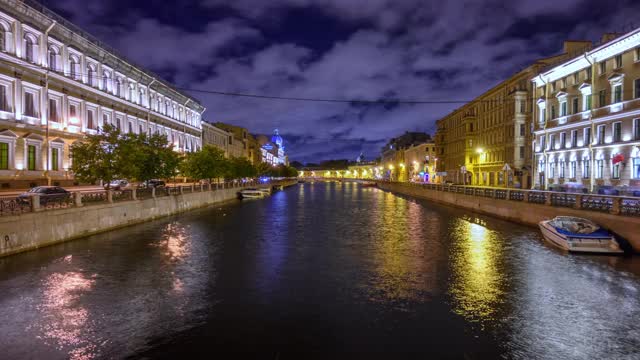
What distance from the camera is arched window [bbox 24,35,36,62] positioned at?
3766 centimetres

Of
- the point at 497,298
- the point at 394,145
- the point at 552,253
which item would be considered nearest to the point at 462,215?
the point at 552,253

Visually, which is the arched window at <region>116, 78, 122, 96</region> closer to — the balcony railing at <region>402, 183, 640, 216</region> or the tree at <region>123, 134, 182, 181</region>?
the tree at <region>123, 134, 182, 181</region>

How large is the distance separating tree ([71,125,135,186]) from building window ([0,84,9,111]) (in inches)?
303

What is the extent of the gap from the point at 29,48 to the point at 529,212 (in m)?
44.1

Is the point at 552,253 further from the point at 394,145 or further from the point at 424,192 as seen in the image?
the point at 394,145

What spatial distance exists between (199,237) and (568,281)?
21361 mm

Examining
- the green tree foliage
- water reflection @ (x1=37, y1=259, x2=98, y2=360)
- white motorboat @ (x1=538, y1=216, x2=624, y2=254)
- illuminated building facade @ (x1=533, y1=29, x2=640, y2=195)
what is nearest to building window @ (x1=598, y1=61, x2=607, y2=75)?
illuminated building facade @ (x1=533, y1=29, x2=640, y2=195)

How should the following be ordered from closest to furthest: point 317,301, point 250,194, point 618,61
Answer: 1. point 317,301
2. point 618,61
3. point 250,194

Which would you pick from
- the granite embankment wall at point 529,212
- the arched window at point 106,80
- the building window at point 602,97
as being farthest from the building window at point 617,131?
the arched window at point 106,80

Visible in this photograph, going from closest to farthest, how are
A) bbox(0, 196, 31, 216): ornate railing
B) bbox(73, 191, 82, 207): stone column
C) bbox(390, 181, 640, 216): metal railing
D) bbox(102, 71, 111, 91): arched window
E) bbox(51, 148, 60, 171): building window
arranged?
bbox(0, 196, 31, 216): ornate railing → bbox(390, 181, 640, 216): metal railing → bbox(73, 191, 82, 207): stone column → bbox(51, 148, 60, 171): building window → bbox(102, 71, 111, 91): arched window

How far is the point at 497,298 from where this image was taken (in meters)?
14.7

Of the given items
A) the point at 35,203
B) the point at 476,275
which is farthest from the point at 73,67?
the point at 476,275

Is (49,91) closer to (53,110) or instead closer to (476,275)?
(53,110)

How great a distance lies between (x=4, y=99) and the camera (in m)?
35.3
